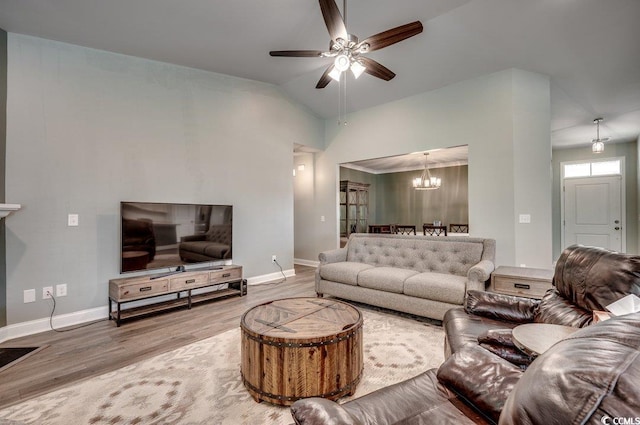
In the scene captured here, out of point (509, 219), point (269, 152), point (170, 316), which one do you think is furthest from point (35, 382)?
point (509, 219)

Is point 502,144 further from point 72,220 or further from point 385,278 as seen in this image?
point 72,220

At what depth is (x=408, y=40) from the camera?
3834 millimetres

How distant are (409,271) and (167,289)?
2972 mm

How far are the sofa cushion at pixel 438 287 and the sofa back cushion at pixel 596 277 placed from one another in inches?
39.2

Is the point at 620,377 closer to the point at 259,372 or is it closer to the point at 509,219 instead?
the point at 259,372

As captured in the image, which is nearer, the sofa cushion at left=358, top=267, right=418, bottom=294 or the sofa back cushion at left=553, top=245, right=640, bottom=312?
the sofa back cushion at left=553, top=245, right=640, bottom=312

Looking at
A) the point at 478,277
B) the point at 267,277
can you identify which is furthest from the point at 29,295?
the point at 478,277

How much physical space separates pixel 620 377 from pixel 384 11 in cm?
376

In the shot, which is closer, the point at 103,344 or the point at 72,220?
the point at 103,344

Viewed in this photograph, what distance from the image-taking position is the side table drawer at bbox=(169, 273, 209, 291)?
361cm

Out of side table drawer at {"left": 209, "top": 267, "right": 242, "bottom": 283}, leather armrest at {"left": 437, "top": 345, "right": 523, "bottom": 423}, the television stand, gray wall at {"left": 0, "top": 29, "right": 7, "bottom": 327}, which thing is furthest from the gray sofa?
gray wall at {"left": 0, "top": 29, "right": 7, "bottom": 327}

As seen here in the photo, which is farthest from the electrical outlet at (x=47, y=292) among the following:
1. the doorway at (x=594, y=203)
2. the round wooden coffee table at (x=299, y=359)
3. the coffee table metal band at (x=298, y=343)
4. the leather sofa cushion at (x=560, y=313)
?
the doorway at (x=594, y=203)

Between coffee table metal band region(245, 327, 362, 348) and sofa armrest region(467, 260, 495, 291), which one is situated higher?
sofa armrest region(467, 260, 495, 291)

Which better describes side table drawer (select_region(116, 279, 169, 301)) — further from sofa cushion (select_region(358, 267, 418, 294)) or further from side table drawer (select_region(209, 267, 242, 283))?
sofa cushion (select_region(358, 267, 418, 294))
